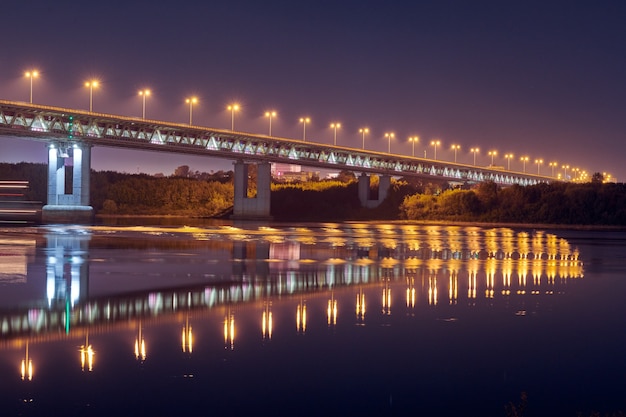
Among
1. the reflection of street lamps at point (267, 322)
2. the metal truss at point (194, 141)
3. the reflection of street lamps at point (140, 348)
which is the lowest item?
the reflection of street lamps at point (140, 348)

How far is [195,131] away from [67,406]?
353ft

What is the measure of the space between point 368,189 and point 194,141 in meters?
33.2

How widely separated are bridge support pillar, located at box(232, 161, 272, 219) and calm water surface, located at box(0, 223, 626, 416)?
90.7 metres

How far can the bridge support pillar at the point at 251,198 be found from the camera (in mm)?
121062

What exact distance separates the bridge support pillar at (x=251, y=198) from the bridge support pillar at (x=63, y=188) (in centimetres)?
2788

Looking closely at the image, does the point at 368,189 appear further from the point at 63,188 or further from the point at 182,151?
the point at 63,188

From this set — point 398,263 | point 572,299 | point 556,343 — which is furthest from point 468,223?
point 556,343

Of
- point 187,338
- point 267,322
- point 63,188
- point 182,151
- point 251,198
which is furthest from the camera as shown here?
point 251,198

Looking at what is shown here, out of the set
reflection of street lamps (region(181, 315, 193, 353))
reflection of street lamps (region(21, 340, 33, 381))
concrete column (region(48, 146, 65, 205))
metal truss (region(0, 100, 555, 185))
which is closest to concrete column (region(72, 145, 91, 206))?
metal truss (region(0, 100, 555, 185))

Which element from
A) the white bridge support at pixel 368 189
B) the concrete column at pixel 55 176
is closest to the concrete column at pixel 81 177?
the concrete column at pixel 55 176

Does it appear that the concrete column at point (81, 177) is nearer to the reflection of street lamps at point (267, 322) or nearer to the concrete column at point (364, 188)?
the concrete column at point (364, 188)

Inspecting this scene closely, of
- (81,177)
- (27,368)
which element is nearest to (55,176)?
(81,177)

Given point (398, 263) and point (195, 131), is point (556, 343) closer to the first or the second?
point (398, 263)

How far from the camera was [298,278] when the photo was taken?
26578 millimetres
